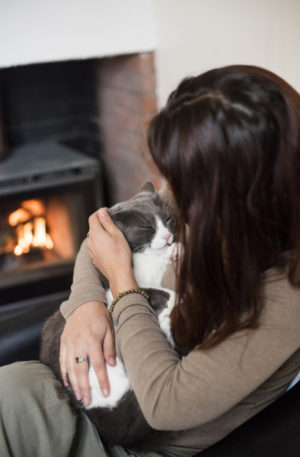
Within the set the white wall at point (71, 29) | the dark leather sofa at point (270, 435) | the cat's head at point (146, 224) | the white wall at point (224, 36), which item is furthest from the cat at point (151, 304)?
the white wall at point (71, 29)

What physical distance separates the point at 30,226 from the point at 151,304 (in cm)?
122

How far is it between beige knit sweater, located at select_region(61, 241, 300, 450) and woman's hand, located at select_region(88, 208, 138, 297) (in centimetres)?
9

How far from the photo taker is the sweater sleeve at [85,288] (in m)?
1.00

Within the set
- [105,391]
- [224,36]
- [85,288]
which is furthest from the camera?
[224,36]

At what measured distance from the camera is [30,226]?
208 centimetres

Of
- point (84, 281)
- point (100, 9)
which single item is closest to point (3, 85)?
point (100, 9)

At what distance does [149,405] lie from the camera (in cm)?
79

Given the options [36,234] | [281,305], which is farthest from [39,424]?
[36,234]

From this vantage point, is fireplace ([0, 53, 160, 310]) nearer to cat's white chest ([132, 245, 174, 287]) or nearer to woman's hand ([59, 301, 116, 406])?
cat's white chest ([132, 245, 174, 287])

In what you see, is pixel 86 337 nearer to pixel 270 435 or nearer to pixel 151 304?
pixel 151 304

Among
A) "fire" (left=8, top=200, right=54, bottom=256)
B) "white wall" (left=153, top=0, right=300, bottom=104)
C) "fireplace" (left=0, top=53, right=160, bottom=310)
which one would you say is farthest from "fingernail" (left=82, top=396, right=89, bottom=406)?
"fire" (left=8, top=200, right=54, bottom=256)

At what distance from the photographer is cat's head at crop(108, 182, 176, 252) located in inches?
40.4

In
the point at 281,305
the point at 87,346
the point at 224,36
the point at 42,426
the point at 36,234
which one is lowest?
the point at 36,234

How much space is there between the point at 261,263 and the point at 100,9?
1307 millimetres
